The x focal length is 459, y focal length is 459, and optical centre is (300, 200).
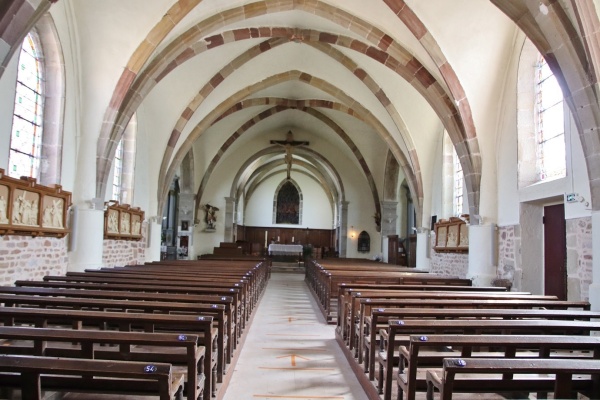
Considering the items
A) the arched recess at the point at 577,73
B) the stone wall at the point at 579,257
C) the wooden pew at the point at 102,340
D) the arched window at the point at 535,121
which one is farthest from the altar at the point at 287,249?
the wooden pew at the point at 102,340

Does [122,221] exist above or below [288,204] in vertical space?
below

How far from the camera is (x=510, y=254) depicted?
29.8 feet

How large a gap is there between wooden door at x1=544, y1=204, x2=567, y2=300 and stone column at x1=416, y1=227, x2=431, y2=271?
19.0 ft

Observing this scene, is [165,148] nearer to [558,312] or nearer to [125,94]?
[125,94]

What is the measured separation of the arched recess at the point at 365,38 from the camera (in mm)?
9609

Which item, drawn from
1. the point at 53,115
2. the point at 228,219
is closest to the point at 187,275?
the point at 53,115

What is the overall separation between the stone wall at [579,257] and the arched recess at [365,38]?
2.90m

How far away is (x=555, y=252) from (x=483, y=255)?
152 centimetres

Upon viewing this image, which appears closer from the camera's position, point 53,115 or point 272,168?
point 53,115

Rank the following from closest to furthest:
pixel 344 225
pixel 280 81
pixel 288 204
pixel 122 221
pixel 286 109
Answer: pixel 122 221, pixel 280 81, pixel 286 109, pixel 344 225, pixel 288 204

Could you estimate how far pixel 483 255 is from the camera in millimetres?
9664

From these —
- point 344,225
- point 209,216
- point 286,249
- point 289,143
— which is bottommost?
point 286,249

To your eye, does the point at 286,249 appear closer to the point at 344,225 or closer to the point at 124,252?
the point at 344,225

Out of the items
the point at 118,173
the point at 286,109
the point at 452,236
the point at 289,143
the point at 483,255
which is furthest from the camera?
the point at 289,143
